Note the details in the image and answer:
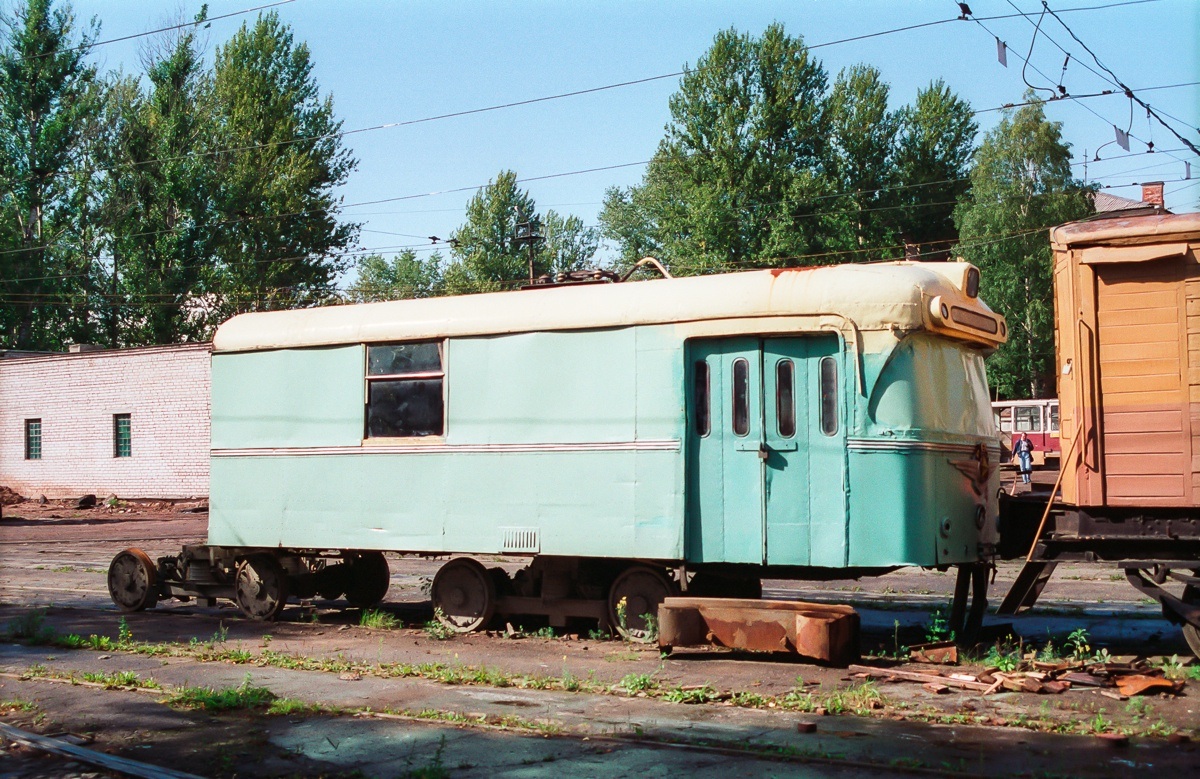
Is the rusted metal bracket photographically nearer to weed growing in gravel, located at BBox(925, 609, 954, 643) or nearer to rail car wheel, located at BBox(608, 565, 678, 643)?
rail car wheel, located at BBox(608, 565, 678, 643)

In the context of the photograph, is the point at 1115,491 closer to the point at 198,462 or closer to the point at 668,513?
the point at 668,513

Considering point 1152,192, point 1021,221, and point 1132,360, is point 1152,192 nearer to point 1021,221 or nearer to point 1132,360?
point 1132,360

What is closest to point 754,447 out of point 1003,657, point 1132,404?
point 1003,657

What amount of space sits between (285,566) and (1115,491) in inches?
338

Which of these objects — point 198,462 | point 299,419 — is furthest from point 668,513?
point 198,462

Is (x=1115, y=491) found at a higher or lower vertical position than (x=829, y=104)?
lower

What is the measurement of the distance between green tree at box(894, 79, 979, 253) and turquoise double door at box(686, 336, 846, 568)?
1939 inches

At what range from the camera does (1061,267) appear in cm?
965

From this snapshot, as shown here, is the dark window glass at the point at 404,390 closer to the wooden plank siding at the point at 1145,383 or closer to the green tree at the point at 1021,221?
the wooden plank siding at the point at 1145,383

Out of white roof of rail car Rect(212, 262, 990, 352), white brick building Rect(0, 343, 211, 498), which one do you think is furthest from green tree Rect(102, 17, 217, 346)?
white roof of rail car Rect(212, 262, 990, 352)

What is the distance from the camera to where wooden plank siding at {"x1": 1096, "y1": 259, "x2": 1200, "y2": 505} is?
29.9 feet

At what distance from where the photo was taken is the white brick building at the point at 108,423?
34.2 m

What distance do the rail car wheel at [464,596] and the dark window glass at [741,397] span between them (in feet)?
10.8

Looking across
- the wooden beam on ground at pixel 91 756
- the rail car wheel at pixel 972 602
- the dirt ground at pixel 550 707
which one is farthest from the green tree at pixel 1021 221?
the wooden beam on ground at pixel 91 756
